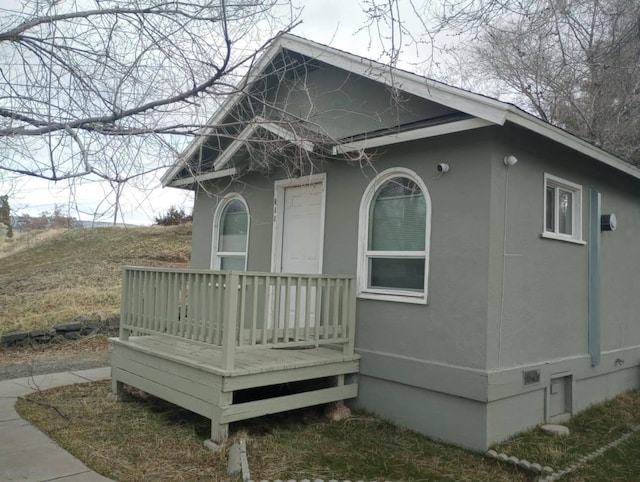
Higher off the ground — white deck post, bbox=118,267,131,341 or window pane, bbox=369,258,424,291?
window pane, bbox=369,258,424,291

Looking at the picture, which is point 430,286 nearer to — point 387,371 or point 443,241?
point 443,241

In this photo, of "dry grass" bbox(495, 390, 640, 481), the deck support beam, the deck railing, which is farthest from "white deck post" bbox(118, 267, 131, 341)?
"dry grass" bbox(495, 390, 640, 481)

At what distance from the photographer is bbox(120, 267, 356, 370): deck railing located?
193 inches

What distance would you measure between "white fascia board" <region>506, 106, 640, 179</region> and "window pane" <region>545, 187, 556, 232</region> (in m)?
0.55

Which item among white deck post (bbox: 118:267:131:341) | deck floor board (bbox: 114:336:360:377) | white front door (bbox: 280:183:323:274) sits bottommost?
deck floor board (bbox: 114:336:360:377)

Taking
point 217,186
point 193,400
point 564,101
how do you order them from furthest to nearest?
point 564,101, point 217,186, point 193,400

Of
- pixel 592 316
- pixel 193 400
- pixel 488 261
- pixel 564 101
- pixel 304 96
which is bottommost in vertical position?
pixel 193 400

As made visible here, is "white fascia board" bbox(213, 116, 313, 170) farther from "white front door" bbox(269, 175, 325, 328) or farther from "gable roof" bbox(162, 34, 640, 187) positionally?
"white front door" bbox(269, 175, 325, 328)

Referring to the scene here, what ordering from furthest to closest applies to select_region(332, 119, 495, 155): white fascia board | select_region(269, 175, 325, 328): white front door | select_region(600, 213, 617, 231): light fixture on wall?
1. select_region(600, 213, 617, 231): light fixture on wall
2. select_region(269, 175, 325, 328): white front door
3. select_region(332, 119, 495, 155): white fascia board

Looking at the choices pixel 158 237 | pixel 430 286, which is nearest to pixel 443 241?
pixel 430 286

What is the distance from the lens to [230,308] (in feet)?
15.7

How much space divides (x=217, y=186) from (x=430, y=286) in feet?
13.8

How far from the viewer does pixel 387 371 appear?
Result: 5.62 metres

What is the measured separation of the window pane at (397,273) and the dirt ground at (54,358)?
5008mm
